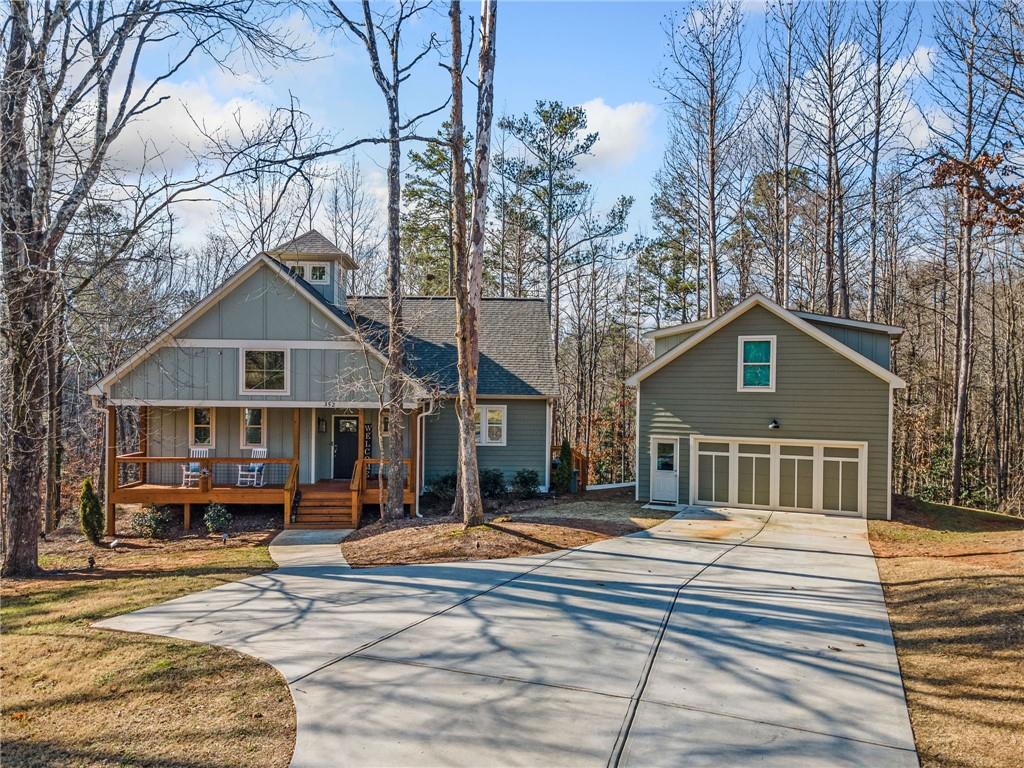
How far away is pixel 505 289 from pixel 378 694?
1067 inches

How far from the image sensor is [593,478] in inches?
1167

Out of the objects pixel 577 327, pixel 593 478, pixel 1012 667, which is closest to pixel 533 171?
pixel 577 327

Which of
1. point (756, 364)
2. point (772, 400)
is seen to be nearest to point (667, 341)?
point (756, 364)

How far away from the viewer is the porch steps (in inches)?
606

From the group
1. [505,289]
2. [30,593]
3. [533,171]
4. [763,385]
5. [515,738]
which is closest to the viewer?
[515,738]

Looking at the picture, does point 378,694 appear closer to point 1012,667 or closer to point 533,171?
point 1012,667

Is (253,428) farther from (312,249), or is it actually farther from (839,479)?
(839,479)

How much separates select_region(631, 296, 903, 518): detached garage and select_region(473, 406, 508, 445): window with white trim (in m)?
3.88

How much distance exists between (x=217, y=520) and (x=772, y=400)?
531 inches

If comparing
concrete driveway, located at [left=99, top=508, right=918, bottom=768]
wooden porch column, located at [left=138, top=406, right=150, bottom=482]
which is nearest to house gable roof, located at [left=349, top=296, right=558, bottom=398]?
wooden porch column, located at [left=138, top=406, right=150, bottom=482]

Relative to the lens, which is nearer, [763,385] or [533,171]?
[763,385]

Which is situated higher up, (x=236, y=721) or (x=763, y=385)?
(x=763, y=385)

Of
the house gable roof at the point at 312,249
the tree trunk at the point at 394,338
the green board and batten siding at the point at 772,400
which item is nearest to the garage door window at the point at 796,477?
the green board and batten siding at the point at 772,400

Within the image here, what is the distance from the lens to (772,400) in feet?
55.5
